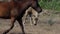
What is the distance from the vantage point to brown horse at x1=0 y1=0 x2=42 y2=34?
338 inches

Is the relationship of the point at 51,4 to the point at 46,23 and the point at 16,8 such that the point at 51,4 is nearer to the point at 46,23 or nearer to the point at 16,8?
the point at 46,23

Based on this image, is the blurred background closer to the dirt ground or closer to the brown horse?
the dirt ground

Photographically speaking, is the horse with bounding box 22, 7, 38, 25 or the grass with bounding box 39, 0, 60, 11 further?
the grass with bounding box 39, 0, 60, 11

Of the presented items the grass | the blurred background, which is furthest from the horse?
the grass

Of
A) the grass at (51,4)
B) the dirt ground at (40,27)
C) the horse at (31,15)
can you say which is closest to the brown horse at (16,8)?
the dirt ground at (40,27)

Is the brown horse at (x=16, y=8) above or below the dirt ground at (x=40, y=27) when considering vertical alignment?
above

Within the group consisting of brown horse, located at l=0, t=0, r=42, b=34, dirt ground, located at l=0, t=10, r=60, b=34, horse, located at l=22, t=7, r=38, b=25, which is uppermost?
brown horse, located at l=0, t=0, r=42, b=34

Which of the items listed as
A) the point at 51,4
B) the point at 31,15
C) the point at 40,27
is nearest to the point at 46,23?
the point at 40,27

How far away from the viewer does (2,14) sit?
29.1 ft

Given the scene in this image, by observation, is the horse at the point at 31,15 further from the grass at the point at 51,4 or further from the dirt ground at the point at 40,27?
the grass at the point at 51,4

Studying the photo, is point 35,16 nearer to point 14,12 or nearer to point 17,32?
point 17,32

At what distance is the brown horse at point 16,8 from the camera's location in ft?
28.2

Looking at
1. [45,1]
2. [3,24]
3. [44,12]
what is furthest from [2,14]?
[45,1]

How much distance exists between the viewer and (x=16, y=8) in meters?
8.72
